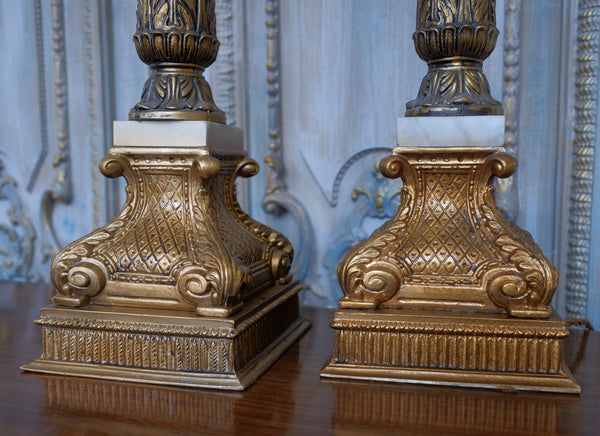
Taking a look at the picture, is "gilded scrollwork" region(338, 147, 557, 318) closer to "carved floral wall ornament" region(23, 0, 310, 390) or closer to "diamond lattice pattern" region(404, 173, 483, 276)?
"diamond lattice pattern" region(404, 173, 483, 276)

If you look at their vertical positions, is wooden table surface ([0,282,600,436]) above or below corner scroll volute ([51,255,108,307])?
below

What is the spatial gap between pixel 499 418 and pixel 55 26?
1123 millimetres

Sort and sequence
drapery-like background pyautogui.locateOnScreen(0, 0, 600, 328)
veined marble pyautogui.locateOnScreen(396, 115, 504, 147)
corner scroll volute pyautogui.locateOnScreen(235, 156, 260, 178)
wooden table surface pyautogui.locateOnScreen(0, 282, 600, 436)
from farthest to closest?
drapery-like background pyautogui.locateOnScreen(0, 0, 600, 328) → corner scroll volute pyautogui.locateOnScreen(235, 156, 260, 178) → veined marble pyautogui.locateOnScreen(396, 115, 504, 147) → wooden table surface pyautogui.locateOnScreen(0, 282, 600, 436)

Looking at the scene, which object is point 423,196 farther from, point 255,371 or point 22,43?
point 22,43

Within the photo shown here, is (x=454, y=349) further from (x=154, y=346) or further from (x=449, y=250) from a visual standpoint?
(x=154, y=346)

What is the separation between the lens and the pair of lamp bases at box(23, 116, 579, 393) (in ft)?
1.94

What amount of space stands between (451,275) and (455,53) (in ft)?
0.79

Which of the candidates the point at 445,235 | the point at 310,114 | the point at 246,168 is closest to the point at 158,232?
the point at 246,168

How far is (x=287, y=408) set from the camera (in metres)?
0.56

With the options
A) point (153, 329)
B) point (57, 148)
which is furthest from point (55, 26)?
point (153, 329)

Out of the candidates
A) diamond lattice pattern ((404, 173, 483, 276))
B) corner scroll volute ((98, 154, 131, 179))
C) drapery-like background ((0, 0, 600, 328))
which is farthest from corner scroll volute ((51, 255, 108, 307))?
drapery-like background ((0, 0, 600, 328))

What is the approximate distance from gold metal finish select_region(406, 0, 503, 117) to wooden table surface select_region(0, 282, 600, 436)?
0.98 feet

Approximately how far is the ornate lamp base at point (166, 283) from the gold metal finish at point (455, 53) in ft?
0.83

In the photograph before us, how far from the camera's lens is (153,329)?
0.61m
